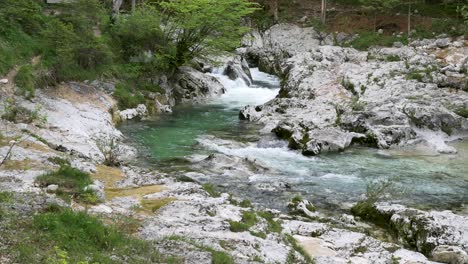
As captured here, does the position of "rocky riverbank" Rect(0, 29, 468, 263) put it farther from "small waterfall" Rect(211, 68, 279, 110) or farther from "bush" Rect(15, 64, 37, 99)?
"small waterfall" Rect(211, 68, 279, 110)

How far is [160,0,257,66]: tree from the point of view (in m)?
31.1

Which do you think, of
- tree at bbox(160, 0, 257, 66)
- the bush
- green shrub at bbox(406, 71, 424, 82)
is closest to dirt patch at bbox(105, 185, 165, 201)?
the bush

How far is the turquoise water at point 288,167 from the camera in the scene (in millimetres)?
16984

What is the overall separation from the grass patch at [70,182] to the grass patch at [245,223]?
344 cm

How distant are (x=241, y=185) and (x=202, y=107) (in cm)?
1594

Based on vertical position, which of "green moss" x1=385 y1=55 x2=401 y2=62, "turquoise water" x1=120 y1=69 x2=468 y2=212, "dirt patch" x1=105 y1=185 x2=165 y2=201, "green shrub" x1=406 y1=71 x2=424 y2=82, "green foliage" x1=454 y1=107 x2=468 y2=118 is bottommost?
"turquoise water" x1=120 y1=69 x2=468 y2=212

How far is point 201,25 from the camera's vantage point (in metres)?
32.1

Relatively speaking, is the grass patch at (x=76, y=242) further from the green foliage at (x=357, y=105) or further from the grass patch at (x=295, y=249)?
the green foliage at (x=357, y=105)

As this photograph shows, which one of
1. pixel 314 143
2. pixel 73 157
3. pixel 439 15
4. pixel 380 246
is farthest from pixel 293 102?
pixel 439 15

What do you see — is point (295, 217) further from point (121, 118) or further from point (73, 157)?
point (121, 118)

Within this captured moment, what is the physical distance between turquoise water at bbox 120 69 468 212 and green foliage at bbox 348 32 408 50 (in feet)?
79.1

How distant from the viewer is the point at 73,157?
55.2ft

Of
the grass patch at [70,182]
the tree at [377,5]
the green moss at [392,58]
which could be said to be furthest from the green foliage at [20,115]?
the tree at [377,5]

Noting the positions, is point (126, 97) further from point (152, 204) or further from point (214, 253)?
point (214, 253)
